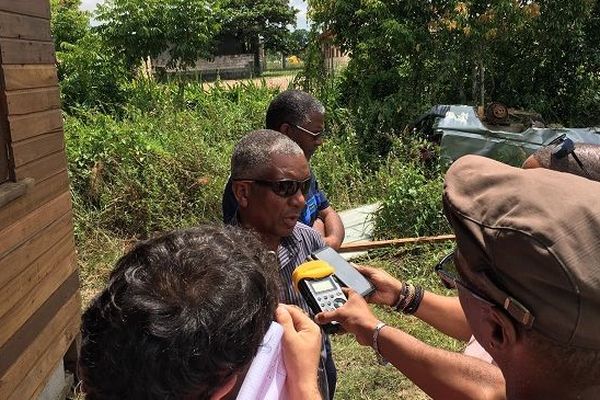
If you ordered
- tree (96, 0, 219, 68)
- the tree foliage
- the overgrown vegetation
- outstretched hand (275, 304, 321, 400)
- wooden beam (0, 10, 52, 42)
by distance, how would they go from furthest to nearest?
1. tree (96, 0, 219, 68)
2. the tree foliage
3. the overgrown vegetation
4. wooden beam (0, 10, 52, 42)
5. outstretched hand (275, 304, 321, 400)

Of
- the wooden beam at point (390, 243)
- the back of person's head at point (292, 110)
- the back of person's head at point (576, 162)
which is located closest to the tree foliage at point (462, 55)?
the wooden beam at point (390, 243)

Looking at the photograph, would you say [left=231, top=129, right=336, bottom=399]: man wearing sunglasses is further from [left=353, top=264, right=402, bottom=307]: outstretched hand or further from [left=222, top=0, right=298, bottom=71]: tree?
[left=222, top=0, right=298, bottom=71]: tree

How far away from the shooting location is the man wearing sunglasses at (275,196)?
6.41 ft

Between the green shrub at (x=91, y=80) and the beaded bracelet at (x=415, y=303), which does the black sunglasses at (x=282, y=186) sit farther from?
the green shrub at (x=91, y=80)

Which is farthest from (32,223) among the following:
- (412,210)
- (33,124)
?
(412,210)

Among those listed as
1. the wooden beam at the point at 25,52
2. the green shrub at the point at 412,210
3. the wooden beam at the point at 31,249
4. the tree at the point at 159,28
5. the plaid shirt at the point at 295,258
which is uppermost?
the tree at the point at 159,28

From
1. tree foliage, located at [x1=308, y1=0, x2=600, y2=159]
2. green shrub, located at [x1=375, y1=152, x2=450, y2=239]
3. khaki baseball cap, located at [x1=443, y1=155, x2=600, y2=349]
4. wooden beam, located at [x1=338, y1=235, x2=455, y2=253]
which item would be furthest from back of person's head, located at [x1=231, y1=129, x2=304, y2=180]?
tree foliage, located at [x1=308, y1=0, x2=600, y2=159]

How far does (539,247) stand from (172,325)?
0.57m

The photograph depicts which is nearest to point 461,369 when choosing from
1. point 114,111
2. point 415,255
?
point 415,255

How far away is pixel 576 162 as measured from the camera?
1.96 meters

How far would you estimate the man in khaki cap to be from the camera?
86cm

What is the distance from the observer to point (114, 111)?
27.2 feet

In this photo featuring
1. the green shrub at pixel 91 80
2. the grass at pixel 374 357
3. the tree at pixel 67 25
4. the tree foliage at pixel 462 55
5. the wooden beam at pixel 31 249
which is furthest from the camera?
the tree at pixel 67 25

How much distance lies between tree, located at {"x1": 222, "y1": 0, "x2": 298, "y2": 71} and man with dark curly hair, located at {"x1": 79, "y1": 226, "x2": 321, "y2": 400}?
30.8 metres
